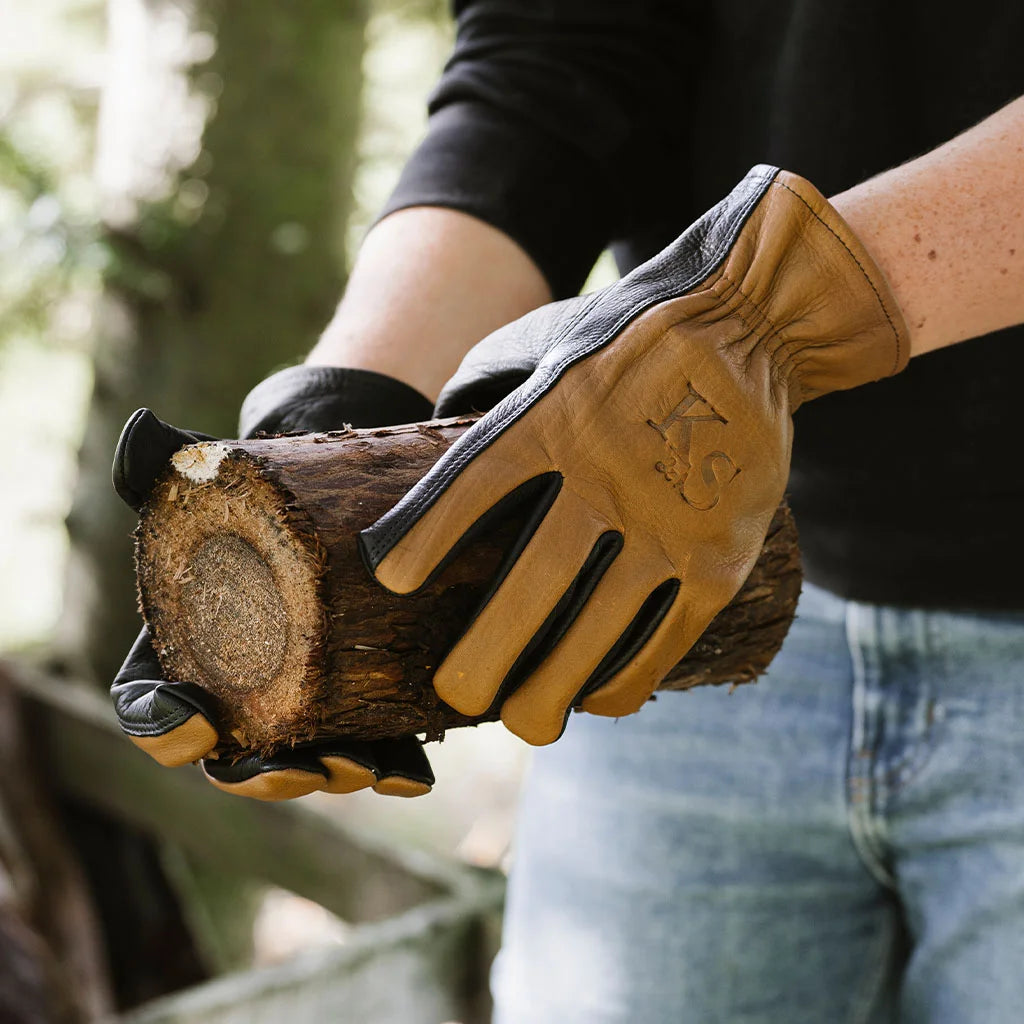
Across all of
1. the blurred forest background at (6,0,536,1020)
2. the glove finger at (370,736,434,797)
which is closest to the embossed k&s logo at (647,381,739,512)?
the glove finger at (370,736,434,797)

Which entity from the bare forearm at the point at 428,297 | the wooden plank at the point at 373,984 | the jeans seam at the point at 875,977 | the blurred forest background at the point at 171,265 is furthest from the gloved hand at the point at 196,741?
the blurred forest background at the point at 171,265

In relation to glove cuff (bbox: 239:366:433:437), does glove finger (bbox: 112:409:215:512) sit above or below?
below

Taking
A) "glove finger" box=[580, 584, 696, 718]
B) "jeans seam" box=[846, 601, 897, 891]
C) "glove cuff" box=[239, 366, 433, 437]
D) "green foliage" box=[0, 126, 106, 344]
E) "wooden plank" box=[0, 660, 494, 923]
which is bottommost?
"wooden plank" box=[0, 660, 494, 923]

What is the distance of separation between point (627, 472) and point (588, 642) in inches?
6.0

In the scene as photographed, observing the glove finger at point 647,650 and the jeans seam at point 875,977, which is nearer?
the glove finger at point 647,650

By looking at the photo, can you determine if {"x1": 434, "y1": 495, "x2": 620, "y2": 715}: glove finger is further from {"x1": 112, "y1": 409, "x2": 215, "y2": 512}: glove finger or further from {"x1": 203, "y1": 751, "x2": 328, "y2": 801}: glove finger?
{"x1": 112, "y1": 409, "x2": 215, "y2": 512}: glove finger

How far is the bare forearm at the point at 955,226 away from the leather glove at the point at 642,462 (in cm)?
3

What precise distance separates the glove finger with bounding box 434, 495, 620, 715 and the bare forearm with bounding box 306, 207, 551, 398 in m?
0.46

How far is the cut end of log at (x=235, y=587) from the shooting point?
918 millimetres

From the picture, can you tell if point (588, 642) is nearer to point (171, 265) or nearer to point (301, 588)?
point (301, 588)

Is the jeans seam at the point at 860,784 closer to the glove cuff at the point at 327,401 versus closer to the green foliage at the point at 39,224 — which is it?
the glove cuff at the point at 327,401

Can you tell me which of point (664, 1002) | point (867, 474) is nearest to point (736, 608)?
point (867, 474)

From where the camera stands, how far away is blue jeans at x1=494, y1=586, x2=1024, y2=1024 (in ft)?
3.99

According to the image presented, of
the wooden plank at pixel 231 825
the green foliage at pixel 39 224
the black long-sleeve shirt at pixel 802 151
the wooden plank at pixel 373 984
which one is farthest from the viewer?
the green foliage at pixel 39 224
